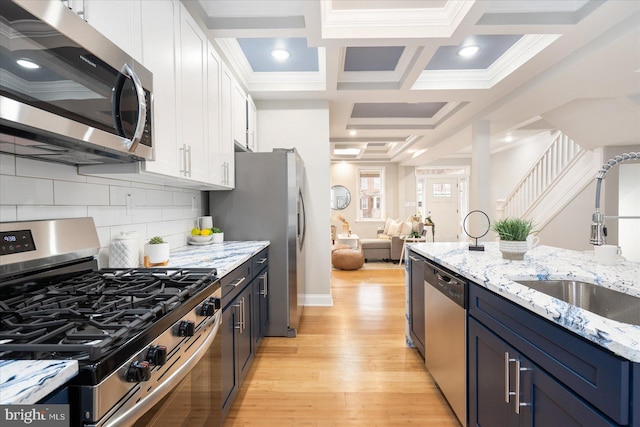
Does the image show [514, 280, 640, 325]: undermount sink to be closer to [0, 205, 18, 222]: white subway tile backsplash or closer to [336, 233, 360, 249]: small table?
[0, 205, 18, 222]: white subway tile backsplash

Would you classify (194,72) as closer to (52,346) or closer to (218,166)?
(218,166)

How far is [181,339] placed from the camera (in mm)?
1037

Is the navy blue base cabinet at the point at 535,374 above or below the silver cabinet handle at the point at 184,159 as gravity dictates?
below

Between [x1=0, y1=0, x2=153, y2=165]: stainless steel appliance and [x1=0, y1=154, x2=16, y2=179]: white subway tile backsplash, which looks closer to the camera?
[x1=0, y1=0, x2=153, y2=165]: stainless steel appliance

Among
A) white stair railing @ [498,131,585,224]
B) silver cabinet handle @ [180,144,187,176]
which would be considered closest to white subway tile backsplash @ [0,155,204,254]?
silver cabinet handle @ [180,144,187,176]

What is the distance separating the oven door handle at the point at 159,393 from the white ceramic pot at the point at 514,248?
165cm

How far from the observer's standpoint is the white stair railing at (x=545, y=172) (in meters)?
4.86

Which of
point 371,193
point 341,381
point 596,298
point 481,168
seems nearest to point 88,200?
point 341,381

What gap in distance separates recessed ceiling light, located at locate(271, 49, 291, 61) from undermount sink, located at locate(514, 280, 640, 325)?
2.69 metres

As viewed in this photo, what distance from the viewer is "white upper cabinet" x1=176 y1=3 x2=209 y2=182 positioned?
178 centimetres

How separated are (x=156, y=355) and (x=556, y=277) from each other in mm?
1654

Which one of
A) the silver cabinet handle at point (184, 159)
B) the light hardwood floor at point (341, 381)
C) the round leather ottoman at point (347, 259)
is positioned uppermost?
the silver cabinet handle at point (184, 159)

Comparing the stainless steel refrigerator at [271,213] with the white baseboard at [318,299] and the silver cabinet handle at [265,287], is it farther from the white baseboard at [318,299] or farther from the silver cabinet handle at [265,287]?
the white baseboard at [318,299]

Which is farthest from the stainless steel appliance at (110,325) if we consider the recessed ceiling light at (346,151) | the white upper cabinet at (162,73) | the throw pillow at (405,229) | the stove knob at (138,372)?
the recessed ceiling light at (346,151)
